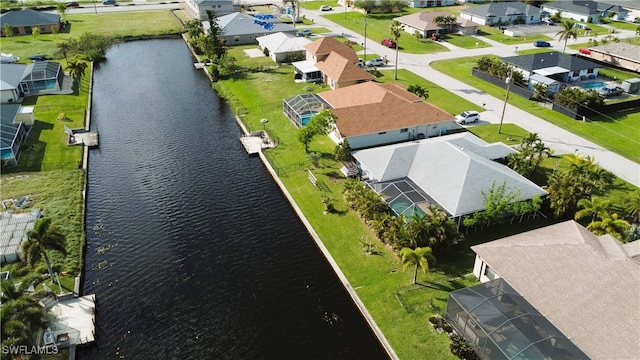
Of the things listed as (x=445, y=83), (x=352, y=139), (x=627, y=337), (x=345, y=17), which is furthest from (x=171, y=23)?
(x=627, y=337)

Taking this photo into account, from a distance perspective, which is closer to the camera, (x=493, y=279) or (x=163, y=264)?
(x=493, y=279)

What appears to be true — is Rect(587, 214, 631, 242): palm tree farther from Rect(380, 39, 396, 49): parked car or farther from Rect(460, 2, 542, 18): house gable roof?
Rect(460, 2, 542, 18): house gable roof

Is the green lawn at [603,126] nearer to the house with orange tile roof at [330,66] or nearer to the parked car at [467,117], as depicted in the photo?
the parked car at [467,117]

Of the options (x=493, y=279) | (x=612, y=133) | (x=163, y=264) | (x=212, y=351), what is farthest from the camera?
(x=612, y=133)

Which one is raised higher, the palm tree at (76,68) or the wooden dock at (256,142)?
the palm tree at (76,68)

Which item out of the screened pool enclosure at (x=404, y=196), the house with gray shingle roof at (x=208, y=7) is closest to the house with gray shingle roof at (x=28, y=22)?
the house with gray shingle roof at (x=208, y=7)

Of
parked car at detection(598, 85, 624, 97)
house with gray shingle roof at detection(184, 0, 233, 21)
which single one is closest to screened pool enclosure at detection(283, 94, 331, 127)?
parked car at detection(598, 85, 624, 97)

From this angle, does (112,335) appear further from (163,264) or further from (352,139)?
(352,139)
